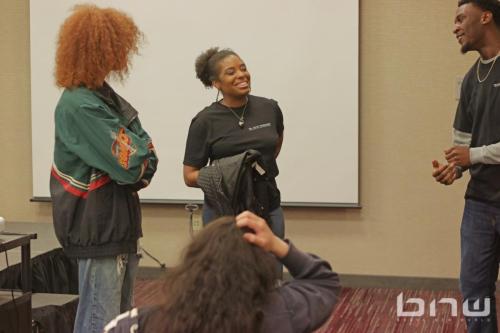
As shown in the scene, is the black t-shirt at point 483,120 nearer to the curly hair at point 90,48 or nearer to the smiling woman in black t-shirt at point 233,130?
the smiling woman in black t-shirt at point 233,130

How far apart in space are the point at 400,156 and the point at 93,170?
266cm

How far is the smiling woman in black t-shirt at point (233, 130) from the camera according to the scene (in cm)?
316

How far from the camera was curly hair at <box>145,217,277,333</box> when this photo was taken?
1.35 metres

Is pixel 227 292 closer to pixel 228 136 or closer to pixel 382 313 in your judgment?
pixel 228 136

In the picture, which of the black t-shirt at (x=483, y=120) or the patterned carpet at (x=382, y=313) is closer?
the black t-shirt at (x=483, y=120)

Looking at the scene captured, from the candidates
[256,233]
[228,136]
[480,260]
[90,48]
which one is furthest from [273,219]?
[256,233]

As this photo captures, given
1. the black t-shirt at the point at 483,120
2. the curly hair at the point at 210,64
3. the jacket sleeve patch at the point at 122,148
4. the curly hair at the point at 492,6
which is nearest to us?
the jacket sleeve patch at the point at 122,148

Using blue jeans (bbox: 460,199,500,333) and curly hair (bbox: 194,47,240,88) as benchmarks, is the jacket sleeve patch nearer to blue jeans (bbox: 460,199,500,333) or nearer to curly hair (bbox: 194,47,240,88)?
curly hair (bbox: 194,47,240,88)

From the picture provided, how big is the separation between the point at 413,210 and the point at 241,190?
2.02 metres

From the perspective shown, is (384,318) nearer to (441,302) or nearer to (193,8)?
(441,302)

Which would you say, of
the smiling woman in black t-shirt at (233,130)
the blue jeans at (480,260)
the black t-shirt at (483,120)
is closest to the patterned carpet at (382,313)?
the smiling woman in black t-shirt at (233,130)

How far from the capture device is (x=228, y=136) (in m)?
3.17

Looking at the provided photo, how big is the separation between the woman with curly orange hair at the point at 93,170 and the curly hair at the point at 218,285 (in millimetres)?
1066

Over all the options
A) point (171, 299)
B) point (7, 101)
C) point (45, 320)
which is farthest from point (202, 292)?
point (7, 101)
